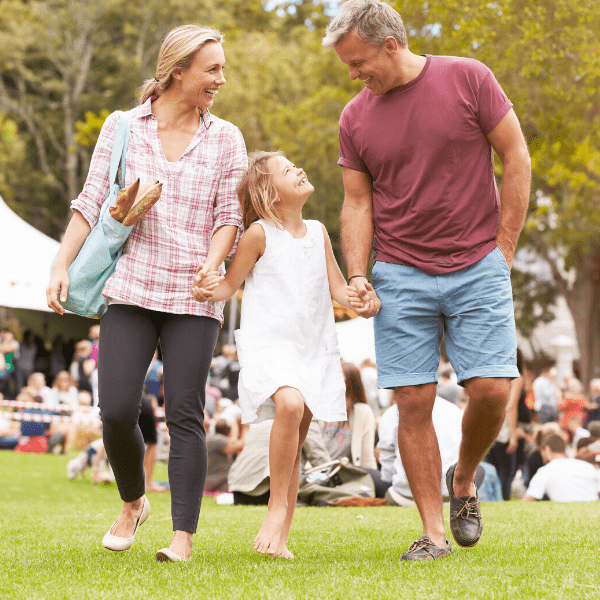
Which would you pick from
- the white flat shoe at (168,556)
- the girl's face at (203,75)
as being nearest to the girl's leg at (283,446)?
the white flat shoe at (168,556)

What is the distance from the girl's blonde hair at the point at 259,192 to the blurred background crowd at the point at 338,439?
3.09m

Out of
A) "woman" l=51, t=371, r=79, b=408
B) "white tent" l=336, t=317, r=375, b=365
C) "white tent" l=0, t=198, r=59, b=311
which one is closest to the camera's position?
"white tent" l=0, t=198, r=59, b=311

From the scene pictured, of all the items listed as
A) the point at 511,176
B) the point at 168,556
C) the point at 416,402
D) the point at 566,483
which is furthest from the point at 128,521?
the point at 566,483

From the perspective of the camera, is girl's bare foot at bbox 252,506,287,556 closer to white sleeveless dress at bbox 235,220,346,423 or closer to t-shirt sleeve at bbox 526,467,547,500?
white sleeveless dress at bbox 235,220,346,423

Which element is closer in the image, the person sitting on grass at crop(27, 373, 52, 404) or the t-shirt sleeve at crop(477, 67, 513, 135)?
the t-shirt sleeve at crop(477, 67, 513, 135)

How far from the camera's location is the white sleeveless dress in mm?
4016

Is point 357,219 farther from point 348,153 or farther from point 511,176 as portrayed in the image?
point 511,176

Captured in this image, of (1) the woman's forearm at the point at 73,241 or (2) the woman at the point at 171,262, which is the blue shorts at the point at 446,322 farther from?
(1) the woman's forearm at the point at 73,241

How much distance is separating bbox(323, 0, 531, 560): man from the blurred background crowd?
3402 mm

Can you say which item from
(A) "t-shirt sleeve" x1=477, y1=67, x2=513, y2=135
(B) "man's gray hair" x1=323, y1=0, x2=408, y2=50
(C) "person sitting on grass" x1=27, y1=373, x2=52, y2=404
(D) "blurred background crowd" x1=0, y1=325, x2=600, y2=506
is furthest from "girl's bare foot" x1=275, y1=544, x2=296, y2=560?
(C) "person sitting on grass" x1=27, y1=373, x2=52, y2=404

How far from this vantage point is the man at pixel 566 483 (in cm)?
884

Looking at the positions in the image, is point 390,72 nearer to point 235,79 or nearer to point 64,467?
point 64,467

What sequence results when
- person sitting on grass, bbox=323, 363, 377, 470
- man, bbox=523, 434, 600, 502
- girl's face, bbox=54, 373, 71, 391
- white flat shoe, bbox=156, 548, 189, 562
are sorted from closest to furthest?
white flat shoe, bbox=156, 548, 189, 562 → man, bbox=523, 434, 600, 502 → person sitting on grass, bbox=323, 363, 377, 470 → girl's face, bbox=54, 373, 71, 391

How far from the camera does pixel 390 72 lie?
402 centimetres
